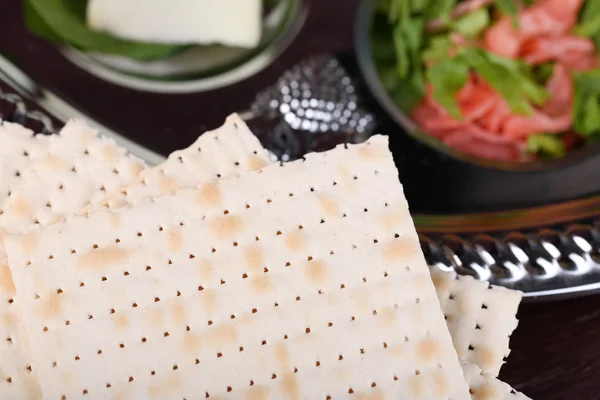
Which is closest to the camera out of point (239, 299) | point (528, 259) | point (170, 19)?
point (239, 299)

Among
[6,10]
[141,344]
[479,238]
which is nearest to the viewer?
[141,344]

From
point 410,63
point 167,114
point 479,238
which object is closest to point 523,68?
point 410,63

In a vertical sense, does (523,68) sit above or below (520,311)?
above

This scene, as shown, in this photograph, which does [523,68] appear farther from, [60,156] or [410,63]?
[60,156]

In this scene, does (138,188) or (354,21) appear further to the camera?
(354,21)

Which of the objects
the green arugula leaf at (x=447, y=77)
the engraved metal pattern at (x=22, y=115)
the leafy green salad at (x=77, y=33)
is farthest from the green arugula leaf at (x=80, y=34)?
the green arugula leaf at (x=447, y=77)

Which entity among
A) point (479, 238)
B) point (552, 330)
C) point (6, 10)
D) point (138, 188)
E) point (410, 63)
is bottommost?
point (552, 330)

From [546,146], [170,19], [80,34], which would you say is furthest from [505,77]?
[80,34]

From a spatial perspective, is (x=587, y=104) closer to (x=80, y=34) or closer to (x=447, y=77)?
(x=447, y=77)
